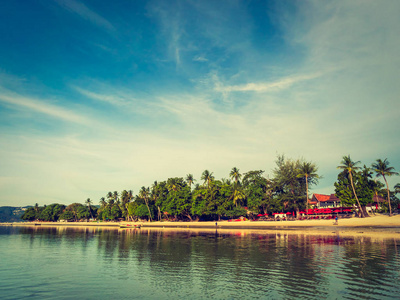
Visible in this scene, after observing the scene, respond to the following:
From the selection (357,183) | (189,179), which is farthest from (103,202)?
(357,183)

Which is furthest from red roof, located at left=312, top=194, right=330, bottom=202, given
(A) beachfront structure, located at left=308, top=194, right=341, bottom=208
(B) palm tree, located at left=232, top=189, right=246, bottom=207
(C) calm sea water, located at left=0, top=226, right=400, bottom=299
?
(C) calm sea water, located at left=0, top=226, right=400, bottom=299

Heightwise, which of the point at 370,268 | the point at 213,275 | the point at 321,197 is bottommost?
the point at 213,275

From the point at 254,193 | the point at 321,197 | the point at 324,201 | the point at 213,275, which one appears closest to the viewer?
the point at 213,275

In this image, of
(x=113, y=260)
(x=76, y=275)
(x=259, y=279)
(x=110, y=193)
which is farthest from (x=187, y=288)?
(x=110, y=193)

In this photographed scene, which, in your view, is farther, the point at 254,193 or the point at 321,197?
the point at 321,197

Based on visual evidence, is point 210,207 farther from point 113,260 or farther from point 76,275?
point 76,275

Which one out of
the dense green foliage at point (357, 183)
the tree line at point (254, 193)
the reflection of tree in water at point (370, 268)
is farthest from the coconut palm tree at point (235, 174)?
the reflection of tree in water at point (370, 268)

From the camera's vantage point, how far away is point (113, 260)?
29000mm

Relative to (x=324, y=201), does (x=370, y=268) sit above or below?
below

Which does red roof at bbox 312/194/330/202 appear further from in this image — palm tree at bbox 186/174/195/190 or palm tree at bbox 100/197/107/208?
palm tree at bbox 100/197/107/208

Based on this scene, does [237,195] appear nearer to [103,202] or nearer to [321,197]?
[321,197]

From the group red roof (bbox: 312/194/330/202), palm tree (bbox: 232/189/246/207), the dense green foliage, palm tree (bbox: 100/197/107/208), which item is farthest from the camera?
palm tree (bbox: 100/197/107/208)

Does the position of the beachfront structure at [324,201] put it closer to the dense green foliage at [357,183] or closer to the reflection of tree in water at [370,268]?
the dense green foliage at [357,183]

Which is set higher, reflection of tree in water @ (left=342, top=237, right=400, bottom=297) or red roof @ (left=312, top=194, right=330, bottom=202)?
red roof @ (left=312, top=194, right=330, bottom=202)
